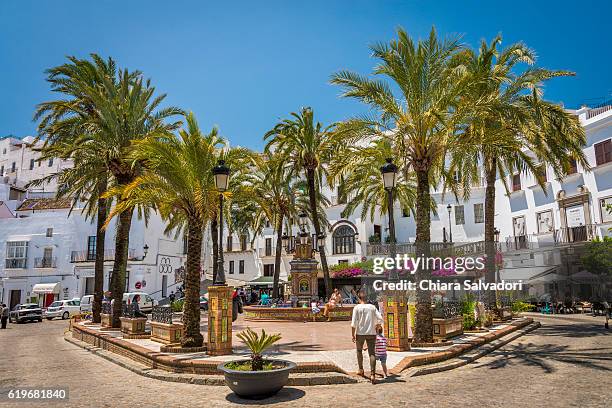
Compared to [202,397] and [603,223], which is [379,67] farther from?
[603,223]

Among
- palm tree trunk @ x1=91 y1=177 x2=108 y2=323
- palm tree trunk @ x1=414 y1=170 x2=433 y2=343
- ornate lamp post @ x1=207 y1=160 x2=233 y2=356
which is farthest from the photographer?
palm tree trunk @ x1=91 y1=177 x2=108 y2=323

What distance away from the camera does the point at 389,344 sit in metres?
12.2

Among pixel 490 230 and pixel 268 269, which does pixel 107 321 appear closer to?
pixel 490 230

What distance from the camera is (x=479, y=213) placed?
3931 centimetres

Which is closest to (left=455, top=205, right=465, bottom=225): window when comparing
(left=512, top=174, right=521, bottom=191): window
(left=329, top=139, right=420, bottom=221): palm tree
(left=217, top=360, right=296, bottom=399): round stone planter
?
(left=512, top=174, right=521, bottom=191): window

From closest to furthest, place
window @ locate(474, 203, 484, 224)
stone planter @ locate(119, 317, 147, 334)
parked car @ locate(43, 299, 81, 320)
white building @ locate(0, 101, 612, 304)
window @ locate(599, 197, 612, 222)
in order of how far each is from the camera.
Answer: stone planter @ locate(119, 317, 147, 334)
window @ locate(599, 197, 612, 222)
white building @ locate(0, 101, 612, 304)
parked car @ locate(43, 299, 81, 320)
window @ locate(474, 203, 484, 224)

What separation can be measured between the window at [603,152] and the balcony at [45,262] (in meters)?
45.5

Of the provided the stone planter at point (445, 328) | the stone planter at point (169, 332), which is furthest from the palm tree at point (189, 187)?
the stone planter at point (445, 328)

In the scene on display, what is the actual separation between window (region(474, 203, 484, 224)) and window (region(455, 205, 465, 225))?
3.60 feet

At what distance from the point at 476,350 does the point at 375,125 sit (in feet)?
24.2

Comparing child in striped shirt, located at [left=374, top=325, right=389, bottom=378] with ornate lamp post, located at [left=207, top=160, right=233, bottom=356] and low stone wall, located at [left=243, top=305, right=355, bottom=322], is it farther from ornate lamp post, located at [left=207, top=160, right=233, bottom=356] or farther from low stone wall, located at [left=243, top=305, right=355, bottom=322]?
low stone wall, located at [left=243, top=305, right=355, bottom=322]

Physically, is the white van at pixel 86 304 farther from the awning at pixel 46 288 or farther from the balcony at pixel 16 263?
the balcony at pixel 16 263

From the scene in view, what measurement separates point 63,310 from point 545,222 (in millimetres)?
37084

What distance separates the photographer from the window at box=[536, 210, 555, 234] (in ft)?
105
